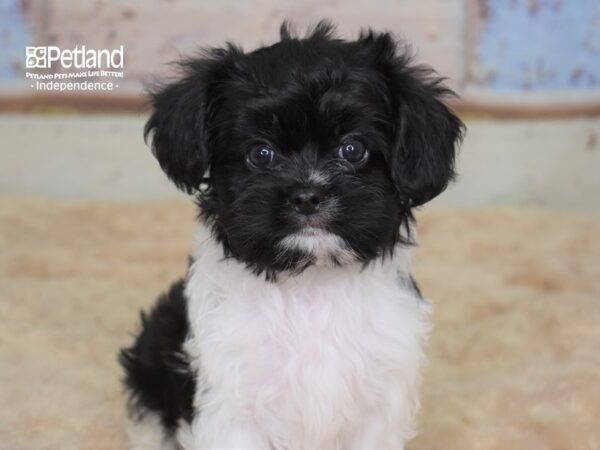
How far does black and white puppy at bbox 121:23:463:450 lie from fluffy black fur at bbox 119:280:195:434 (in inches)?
2.6

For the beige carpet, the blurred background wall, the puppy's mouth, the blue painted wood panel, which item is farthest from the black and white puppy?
the blue painted wood panel

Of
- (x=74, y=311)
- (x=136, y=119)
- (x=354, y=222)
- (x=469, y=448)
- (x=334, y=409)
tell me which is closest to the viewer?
(x=354, y=222)

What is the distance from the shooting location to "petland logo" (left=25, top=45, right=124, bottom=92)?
20.1ft

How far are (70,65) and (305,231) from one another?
4.03 metres

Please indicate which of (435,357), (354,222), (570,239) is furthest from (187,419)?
(570,239)

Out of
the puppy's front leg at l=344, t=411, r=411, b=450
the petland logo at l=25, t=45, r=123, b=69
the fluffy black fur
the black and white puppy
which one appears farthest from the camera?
the petland logo at l=25, t=45, r=123, b=69

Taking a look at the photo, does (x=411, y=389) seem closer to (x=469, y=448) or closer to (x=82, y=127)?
(x=469, y=448)

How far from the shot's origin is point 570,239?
18.6 ft

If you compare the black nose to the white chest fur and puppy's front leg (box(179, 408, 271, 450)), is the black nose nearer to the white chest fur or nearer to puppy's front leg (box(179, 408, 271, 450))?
the white chest fur

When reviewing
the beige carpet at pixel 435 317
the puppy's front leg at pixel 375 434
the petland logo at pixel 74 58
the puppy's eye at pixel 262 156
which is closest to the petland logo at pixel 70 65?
the petland logo at pixel 74 58

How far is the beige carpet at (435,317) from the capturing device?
3.59m

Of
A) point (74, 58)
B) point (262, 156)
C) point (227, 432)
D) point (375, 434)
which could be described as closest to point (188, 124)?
point (262, 156)

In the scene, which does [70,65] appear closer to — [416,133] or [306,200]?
[416,133]

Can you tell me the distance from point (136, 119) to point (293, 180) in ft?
12.4
